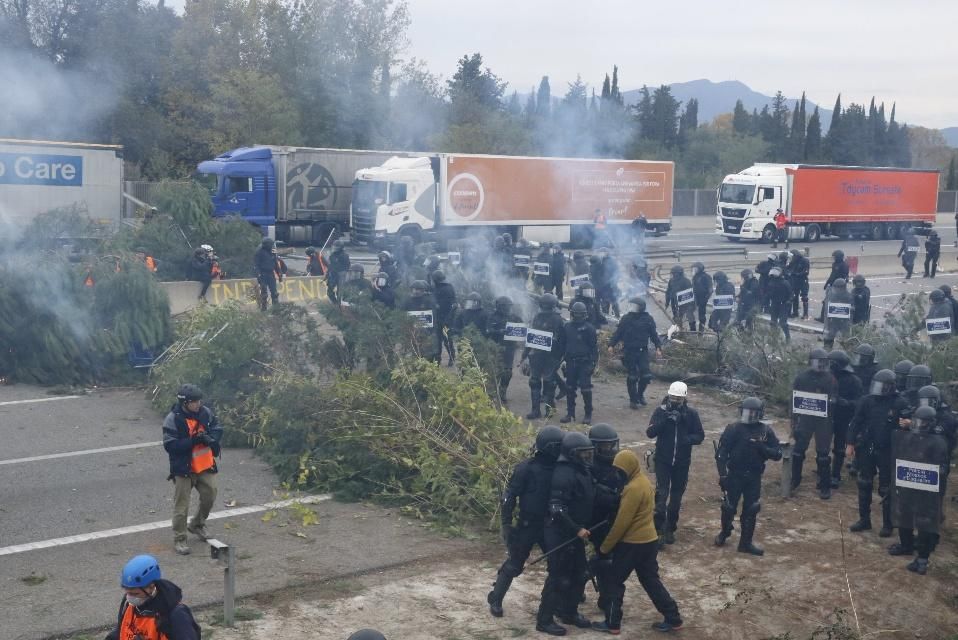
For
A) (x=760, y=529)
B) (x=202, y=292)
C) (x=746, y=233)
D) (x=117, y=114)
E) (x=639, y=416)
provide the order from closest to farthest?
(x=760, y=529)
(x=639, y=416)
(x=202, y=292)
(x=117, y=114)
(x=746, y=233)

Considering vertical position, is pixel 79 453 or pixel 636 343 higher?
pixel 636 343

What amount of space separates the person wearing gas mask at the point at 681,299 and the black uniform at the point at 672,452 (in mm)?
9280

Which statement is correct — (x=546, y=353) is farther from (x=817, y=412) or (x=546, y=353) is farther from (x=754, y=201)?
(x=754, y=201)

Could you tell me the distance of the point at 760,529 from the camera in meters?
10.4

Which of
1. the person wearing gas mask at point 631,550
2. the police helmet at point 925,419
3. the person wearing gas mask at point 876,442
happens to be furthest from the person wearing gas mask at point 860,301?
the person wearing gas mask at point 631,550

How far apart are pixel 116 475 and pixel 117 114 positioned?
31082 mm

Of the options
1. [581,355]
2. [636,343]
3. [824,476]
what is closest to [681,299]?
[636,343]

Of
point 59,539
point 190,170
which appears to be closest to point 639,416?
point 59,539

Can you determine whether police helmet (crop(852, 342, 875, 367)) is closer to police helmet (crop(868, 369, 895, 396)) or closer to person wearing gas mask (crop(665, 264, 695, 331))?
police helmet (crop(868, 369, 895, 396))

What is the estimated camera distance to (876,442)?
1025 centimetres

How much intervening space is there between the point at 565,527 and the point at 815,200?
1516 inches

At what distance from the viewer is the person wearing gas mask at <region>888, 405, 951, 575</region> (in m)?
9.29

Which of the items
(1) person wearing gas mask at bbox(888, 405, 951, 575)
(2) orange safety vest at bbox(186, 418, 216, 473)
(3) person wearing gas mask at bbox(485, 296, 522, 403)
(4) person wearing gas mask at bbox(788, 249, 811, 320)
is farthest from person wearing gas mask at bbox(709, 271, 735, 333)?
(2) orange safety vest at bbox(186, 418, 216, 473)

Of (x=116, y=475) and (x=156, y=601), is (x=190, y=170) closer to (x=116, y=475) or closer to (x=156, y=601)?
(x=116, y=475)
